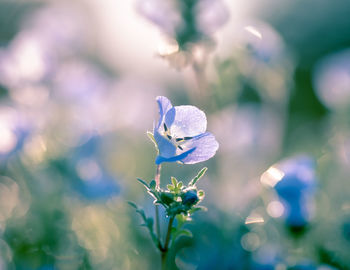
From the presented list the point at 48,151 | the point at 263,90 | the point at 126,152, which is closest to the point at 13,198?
the point at 48,151

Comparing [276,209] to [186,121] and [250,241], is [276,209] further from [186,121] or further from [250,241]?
[186,121]

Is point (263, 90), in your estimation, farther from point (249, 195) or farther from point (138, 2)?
point (138, 2)

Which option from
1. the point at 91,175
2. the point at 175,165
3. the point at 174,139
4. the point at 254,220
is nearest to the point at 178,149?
the point at 174,139

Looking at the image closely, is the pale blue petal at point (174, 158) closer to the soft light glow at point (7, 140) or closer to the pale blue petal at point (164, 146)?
the pale blue petal at point (164, 146)

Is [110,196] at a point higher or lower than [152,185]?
lower

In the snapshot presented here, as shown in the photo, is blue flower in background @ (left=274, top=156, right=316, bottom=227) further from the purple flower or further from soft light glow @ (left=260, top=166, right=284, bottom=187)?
the purple flower

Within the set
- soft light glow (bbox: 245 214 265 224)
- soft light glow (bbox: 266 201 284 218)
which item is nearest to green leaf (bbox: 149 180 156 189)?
soft light glow (bbox: 245 214 265 224)

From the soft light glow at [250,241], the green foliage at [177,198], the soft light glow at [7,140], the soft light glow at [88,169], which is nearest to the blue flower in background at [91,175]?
the soft light glow at [88,169]
